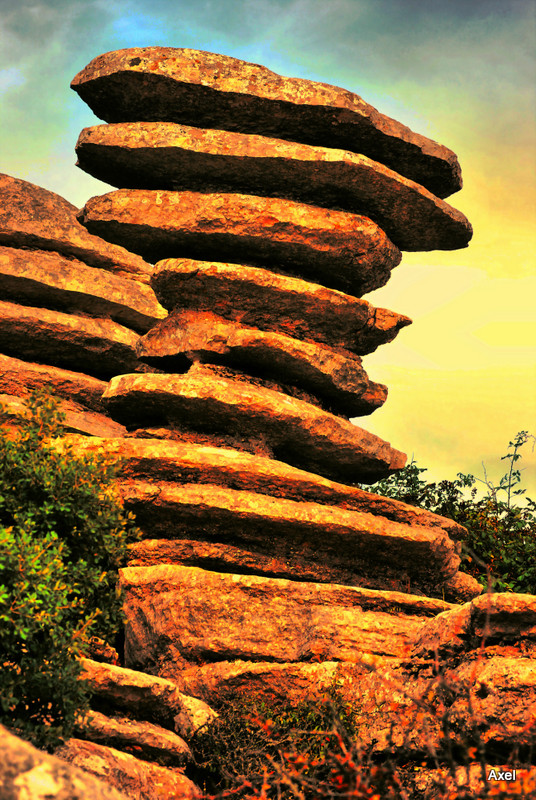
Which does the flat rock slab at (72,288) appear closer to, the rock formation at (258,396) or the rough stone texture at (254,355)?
the rock formation at (258,396)

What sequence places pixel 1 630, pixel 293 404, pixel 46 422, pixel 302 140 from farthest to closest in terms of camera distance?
pixel 302 140 < pixel 293 404 < pixel 46 422 < pixel 1 630

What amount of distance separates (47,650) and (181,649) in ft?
9.70

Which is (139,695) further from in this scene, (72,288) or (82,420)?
(72,288)

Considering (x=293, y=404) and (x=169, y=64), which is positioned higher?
(x=169, y=64)

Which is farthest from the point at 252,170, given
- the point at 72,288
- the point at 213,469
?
the point at 72,288

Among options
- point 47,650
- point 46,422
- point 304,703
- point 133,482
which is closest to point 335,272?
point 133,482

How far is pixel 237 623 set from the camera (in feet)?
32.7

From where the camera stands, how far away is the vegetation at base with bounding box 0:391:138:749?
22.3 feet

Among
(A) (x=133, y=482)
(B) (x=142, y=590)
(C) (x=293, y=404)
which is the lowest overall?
(B) (x=142, y=590)

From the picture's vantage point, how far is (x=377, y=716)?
8.35m

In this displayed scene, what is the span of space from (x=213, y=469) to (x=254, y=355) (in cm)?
237

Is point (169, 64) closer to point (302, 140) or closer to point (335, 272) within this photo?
point (302, 140)

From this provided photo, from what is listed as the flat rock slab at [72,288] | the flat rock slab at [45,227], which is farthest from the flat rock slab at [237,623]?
the flat rock slab at [45,227]

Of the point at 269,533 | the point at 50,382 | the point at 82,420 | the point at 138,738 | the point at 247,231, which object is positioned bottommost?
the point at 138,738
